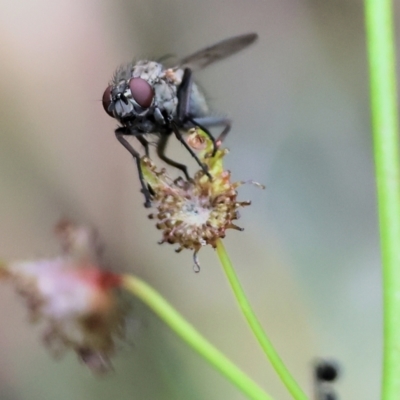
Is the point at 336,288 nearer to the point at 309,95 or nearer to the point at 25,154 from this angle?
the point at 309,95

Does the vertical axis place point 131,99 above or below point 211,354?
above

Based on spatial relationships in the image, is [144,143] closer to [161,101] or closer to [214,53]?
[161,101]

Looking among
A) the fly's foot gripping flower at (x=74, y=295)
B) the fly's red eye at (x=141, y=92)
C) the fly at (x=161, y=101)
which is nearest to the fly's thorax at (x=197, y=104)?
the fly at (x=161, y=101)

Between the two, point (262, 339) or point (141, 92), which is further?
point (141, 92)

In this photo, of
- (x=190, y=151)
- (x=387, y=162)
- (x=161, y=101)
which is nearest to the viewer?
(x=387, y=162)

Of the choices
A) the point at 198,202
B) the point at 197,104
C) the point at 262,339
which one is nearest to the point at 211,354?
the point at 262,339

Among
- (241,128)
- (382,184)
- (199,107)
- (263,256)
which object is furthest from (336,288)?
(382,184)

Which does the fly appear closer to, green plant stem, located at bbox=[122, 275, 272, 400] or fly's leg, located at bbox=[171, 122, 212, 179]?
fly's leg, located at bbox=[171, 122, 212, 179]

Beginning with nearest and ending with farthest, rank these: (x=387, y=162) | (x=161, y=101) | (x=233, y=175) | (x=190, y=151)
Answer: (x=387, y=162), (x=190, y=151), (x=161, y=101), (x=233, y=175)
